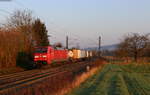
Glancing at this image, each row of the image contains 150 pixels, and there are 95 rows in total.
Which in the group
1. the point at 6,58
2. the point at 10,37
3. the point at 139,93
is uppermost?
the point at 10,37

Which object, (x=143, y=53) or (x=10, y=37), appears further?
(x=143, y=53)

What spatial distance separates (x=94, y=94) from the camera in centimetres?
1352

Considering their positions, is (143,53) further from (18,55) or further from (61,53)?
(18,55)

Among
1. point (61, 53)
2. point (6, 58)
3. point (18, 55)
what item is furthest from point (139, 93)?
point (61, 53)

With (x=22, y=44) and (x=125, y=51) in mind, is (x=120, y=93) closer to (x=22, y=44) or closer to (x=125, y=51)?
(x=22, y=44)

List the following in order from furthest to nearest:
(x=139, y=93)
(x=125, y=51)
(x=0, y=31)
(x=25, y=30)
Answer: (x=125, y=51) → (x=25, y=30) → (x=0, y=31) → (x=139, y=93)

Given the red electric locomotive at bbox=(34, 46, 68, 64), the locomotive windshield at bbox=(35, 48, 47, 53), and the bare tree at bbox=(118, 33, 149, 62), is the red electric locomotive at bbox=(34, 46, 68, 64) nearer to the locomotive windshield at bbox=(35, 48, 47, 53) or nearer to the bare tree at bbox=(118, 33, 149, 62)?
the locomotive windshield at bbox=(35, 48, 47, 53)

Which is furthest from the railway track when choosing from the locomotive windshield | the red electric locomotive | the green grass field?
the locomotive windshield

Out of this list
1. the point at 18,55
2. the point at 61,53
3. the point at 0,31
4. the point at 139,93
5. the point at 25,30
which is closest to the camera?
the point at 139,93

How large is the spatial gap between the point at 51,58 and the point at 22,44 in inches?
199

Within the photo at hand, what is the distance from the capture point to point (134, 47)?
64.4m

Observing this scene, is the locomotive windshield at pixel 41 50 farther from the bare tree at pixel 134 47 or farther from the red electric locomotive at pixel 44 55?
the bare tree at pixel 134 47

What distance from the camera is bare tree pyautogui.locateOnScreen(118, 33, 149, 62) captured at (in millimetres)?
63750

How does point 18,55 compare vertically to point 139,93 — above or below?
above
